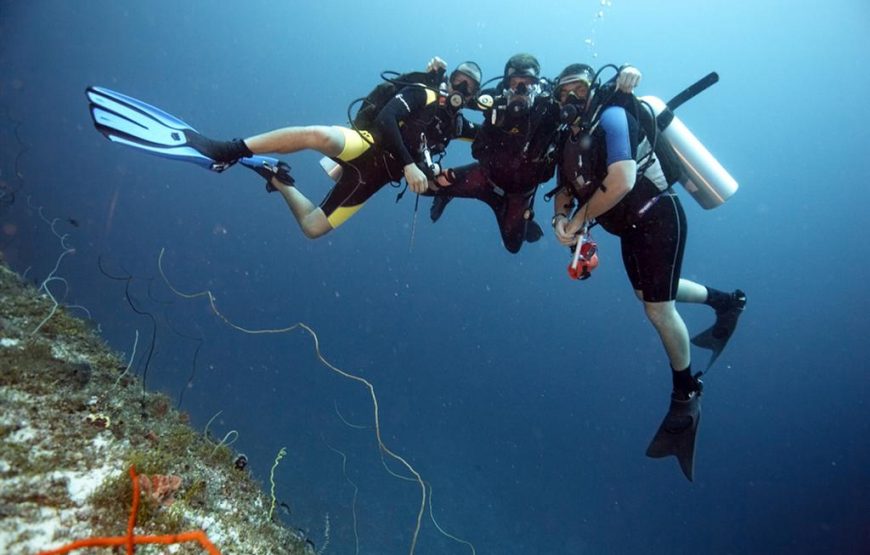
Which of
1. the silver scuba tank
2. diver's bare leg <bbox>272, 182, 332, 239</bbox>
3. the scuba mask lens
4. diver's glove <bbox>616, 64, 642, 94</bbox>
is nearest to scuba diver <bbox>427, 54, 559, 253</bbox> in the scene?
the scuba mask lens

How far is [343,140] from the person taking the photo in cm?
511

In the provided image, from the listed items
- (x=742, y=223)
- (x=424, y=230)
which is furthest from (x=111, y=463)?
(x=742, y=223)

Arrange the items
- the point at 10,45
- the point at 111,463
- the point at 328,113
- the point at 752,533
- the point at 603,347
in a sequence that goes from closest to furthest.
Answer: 1. the point at 111,463
2. the point at 10,45
3. the point at 752,533
4. the point at 603,347
5. the point at 328,113

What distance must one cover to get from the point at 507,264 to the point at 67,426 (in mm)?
37523

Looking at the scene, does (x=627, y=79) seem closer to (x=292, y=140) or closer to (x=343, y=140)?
(x=343, y=140)

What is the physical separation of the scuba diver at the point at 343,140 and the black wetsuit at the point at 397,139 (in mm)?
11

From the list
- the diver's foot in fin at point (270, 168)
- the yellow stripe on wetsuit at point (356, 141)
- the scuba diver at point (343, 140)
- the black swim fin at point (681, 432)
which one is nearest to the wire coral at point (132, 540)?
the scuba diver at point (343, 140)

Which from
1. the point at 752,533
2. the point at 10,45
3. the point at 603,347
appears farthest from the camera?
the point at 603,347

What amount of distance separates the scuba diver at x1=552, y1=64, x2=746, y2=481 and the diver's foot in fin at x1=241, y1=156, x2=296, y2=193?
3348 millimetres

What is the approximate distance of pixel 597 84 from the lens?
4.48 metres

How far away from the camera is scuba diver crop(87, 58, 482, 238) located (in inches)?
173

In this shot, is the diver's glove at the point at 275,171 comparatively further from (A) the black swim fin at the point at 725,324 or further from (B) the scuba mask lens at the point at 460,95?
(A) the black swim fin at the point at 725,324

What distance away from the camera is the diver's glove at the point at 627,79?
4.09 meters

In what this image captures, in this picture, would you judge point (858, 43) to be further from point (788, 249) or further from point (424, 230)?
point (424, 230)
